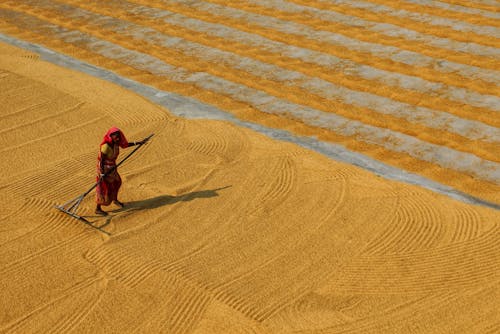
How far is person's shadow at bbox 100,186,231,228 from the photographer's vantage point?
10.7 m

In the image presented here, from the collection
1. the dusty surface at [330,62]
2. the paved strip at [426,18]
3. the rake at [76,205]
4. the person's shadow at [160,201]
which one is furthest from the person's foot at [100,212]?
the paved strip at [426,18]

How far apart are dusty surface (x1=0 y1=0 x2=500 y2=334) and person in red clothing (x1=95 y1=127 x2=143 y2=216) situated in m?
0.32

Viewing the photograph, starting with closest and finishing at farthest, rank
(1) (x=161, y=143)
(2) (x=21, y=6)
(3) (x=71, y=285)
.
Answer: (3) (x=71, y=285)
(1) (x=161, y=143)
(2) (x=21, y=6)

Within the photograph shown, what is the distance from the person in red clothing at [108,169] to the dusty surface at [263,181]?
323 mm

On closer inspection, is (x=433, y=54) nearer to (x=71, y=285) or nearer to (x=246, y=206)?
(x=246, y=206)

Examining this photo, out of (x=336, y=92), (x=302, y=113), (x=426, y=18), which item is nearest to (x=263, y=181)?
(x=302, y=113)

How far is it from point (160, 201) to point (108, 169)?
1.11m

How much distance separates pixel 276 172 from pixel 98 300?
4.34m

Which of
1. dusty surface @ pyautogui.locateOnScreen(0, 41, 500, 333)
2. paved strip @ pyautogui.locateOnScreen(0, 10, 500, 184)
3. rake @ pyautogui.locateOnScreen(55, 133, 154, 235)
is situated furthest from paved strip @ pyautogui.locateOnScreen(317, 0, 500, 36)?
rake @ pyautogui.locateOnScreen(55, 133, 154, 235)

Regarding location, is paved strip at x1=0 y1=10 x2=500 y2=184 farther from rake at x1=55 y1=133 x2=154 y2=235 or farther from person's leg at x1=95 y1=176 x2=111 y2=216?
person's leg at x1=95 y1=176 x2=111 y2=216

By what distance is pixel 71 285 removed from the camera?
8859 millimetres

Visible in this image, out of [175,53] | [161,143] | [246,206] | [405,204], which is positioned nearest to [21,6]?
[175,53]

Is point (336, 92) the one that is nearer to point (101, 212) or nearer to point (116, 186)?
point (116, 186)

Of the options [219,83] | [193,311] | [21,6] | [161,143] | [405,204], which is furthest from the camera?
[21,6]
